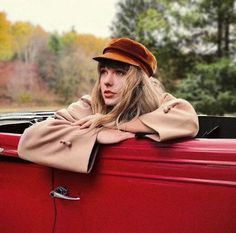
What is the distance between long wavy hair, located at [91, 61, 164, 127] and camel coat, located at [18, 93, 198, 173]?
9 centimetres

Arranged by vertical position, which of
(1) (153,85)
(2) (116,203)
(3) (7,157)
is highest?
(1) (153,85)

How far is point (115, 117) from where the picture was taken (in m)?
2.01

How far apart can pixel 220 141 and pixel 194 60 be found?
39.5 feet

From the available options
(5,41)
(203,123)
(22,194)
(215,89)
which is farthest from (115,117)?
(5,41)

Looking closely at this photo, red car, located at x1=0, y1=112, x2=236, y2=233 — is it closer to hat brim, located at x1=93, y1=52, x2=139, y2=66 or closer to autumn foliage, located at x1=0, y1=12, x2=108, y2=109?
hat brim, located at x1=93, y1=52, x2=139, y2=66

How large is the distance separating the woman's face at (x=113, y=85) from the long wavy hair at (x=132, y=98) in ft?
0.07

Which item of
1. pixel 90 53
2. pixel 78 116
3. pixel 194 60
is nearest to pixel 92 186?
pixel 78 116

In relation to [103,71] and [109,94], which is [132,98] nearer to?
[109,94]

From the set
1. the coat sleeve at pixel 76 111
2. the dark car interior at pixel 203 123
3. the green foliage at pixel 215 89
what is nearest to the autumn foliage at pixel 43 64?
the green foliage at pixel 215 89

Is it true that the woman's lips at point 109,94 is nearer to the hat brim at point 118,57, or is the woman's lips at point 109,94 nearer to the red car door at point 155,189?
the hat brim at point 118,57

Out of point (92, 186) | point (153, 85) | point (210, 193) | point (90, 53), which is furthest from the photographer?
point (90, 53)

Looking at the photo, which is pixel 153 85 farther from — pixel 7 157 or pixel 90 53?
pixel 90 53

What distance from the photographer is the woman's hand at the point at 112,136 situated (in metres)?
1.87

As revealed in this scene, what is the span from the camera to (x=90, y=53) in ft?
66.3
